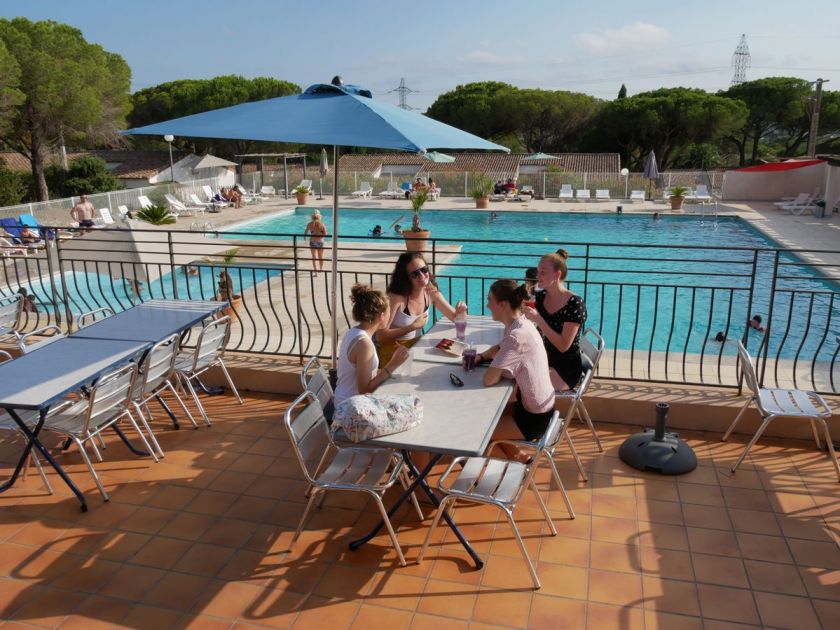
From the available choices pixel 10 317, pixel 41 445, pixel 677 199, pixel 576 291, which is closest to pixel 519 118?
pixel 677 199

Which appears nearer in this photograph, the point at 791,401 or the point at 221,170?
the point at 791,401

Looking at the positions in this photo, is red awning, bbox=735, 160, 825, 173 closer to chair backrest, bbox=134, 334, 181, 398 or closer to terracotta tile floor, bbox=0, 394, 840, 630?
terracotta tile floor, bbox=0, 394, 840, 630

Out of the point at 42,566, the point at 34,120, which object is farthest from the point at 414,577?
the point at 34,120

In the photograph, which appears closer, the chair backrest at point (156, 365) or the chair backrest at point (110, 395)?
the chair backrest at point (110, 395)

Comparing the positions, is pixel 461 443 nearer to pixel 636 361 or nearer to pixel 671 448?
pixel 671 448

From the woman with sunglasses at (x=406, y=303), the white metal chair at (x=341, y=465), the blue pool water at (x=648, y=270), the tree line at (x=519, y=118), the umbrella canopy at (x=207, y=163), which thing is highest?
the tree line at (x=519, y=118)

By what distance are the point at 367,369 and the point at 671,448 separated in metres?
2.22

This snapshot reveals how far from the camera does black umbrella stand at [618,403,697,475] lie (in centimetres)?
432

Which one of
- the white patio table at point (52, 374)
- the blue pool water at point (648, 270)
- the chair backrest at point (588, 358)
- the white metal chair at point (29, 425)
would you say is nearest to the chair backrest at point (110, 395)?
the white patio table at point (52, 374)

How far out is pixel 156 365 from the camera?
4453 mm

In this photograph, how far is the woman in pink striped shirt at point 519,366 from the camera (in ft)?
11.9

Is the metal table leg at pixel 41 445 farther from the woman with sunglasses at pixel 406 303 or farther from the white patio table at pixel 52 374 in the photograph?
the woman with sunglasses at pixel 406 303

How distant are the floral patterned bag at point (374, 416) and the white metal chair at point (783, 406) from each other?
93.7 inches

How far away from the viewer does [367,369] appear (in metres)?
3.63
